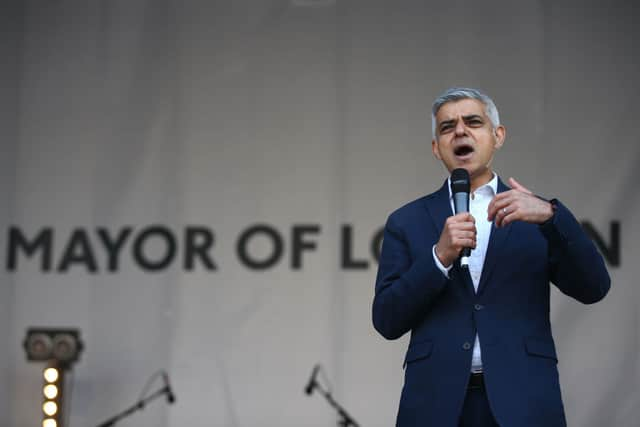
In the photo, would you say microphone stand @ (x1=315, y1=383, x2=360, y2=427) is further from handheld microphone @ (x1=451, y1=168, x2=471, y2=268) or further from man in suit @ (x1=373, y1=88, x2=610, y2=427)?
handheld microphone @ (x1=451, y1=168, x2=471, y2=268)

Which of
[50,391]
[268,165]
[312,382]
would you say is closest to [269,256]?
[268,165]

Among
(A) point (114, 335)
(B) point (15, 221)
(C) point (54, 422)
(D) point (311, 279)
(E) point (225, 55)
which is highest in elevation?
(E) point (225, 55)

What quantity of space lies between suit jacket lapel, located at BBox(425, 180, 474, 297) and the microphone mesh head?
0.34 feet

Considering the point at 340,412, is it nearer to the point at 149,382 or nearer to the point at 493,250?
the point at 149,382

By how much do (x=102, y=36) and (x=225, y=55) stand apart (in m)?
0.73

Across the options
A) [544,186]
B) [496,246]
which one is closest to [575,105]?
[544,186]

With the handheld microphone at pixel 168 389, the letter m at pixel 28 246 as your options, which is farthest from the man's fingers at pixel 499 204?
the letter m at pixel 28 246

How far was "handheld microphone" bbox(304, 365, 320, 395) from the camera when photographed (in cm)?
478

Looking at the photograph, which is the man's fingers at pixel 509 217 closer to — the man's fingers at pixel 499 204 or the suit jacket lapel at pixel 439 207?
the man's fingers at pixel 499 204

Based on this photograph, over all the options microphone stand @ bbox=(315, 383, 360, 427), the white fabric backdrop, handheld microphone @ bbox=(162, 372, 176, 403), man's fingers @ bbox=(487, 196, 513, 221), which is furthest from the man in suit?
handheld microphone @ bbox=(162, 372, 176, 403)

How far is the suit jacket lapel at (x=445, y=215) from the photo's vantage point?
2.02 meters

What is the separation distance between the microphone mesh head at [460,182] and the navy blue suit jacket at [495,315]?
125 millimetres

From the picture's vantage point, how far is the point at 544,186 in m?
4.82

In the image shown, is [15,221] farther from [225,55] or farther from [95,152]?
[225,55]
